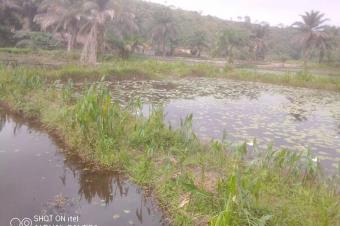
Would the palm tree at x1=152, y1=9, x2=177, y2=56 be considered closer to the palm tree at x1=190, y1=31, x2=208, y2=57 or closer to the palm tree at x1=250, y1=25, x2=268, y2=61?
the palm tree at x1=190, y1=31, x2=208, y2=57

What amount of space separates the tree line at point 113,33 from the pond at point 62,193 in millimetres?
15634

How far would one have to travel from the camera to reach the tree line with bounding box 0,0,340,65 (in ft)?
72.3

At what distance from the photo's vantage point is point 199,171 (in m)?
5.43

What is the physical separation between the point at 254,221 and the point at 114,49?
26069 millimetres

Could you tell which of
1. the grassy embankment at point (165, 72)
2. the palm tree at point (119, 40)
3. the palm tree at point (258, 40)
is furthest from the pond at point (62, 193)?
the palm tree at point (258, 40)

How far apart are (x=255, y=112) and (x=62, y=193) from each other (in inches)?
312

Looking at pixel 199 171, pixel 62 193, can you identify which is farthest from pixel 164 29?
pixel 62 193

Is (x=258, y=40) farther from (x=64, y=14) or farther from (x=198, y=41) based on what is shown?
(x=64, y=14)

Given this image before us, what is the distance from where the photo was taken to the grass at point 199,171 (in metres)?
3.76

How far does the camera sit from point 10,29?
28922 millimetres

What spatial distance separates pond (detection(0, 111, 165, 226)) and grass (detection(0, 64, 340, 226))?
25 cm

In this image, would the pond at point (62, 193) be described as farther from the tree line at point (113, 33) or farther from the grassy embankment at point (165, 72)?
the tree line at point (113, 33)

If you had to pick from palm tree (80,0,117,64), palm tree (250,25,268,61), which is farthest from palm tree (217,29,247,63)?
palm tree (80,0,117,64)

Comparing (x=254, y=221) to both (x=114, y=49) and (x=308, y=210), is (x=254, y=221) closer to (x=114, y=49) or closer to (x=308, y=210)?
(x=308, y=210)
